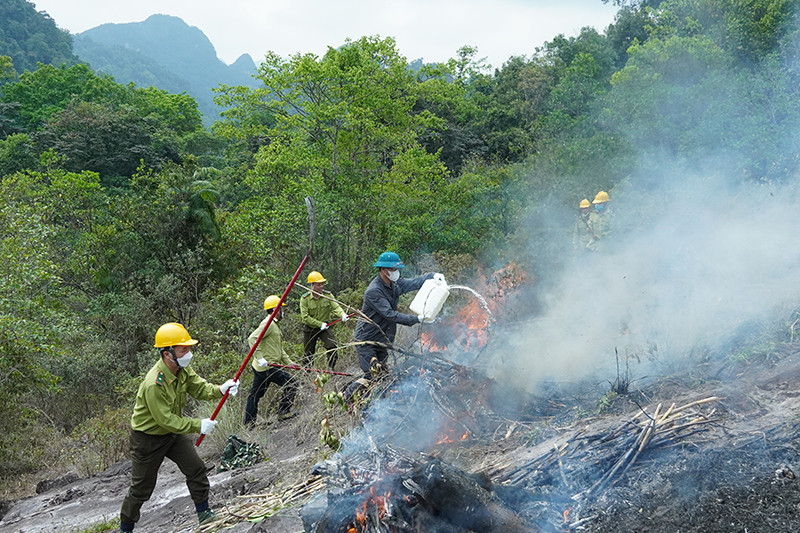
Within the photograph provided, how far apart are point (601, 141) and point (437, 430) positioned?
531 inches

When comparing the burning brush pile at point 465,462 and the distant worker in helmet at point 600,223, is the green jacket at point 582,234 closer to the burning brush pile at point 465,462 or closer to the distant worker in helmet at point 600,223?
the distant worker in helmet at point 600,223

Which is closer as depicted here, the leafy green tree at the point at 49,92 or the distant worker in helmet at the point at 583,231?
the distant worker in helmet at the point at 583,231

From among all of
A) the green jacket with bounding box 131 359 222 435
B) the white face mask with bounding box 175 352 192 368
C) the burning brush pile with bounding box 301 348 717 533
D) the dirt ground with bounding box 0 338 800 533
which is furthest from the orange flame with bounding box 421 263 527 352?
the green jacket with bounding box 131 359 222 435

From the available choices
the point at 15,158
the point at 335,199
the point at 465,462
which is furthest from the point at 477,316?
the point at 15,158

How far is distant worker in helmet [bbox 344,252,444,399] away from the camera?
6121mm

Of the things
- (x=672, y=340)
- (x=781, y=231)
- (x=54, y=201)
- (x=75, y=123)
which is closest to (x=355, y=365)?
(x=672, y=340)

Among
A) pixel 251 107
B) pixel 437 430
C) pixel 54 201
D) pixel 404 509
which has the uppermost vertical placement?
pixel 251 107

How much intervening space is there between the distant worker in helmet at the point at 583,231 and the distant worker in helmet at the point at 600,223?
0.09 metres

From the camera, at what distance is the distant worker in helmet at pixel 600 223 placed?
10.2 metres

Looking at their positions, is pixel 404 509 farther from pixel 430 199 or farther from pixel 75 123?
pixel 75 123

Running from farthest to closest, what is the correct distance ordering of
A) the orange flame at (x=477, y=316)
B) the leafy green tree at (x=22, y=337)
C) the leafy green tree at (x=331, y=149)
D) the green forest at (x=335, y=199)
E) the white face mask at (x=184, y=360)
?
the leafy green tree at (x=331, y=149) → the green forest at (x=335, y=199) → the leafy green tree at (x=22, y=337) → the orange flame at (x=477, y=316) → the white face mask at (x=184, y=360)

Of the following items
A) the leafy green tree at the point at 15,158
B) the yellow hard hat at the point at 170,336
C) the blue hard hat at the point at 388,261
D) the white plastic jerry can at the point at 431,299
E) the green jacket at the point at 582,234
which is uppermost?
the leafy green tree at the point at 15,158

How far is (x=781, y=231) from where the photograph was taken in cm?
875

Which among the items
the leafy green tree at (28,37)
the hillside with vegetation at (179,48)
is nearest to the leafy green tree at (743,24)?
the leafy green tree at (28,37)
